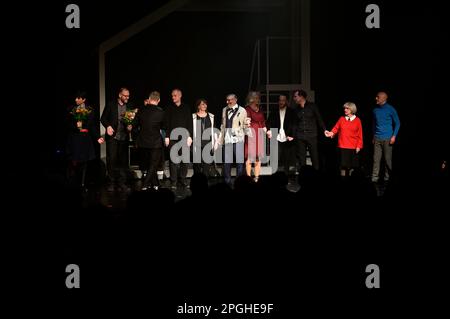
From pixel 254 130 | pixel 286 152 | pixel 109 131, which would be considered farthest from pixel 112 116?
pixel 286 152

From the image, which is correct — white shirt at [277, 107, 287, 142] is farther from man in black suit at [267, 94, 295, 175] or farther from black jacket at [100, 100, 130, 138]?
black jacket at [100, 100, 130, 138]

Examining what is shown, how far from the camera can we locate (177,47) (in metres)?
13.0

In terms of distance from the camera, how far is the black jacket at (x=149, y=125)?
27.6 feet

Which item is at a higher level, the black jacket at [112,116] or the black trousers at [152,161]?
the black jacket at [112,116]

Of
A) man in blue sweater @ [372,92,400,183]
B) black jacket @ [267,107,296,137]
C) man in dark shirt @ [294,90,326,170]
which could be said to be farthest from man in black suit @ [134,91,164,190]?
man in blue sweater @ [372,92,400,183]

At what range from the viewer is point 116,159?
8906 mm

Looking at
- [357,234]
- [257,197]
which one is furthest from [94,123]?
[357,234]

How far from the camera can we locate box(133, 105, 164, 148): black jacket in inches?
331

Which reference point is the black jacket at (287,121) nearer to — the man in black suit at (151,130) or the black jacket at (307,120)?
the black jacket at (307,120)

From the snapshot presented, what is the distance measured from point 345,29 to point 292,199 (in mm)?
7926

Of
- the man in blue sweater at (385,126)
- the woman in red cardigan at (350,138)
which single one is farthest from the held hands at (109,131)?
the man in blue sweater at (385,126)

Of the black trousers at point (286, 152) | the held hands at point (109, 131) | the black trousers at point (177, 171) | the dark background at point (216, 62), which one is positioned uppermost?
the dark background at point (216, 62)

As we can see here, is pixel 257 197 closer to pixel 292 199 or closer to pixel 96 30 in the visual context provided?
pixel 292 199

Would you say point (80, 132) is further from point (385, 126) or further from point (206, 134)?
point (385, 126)
